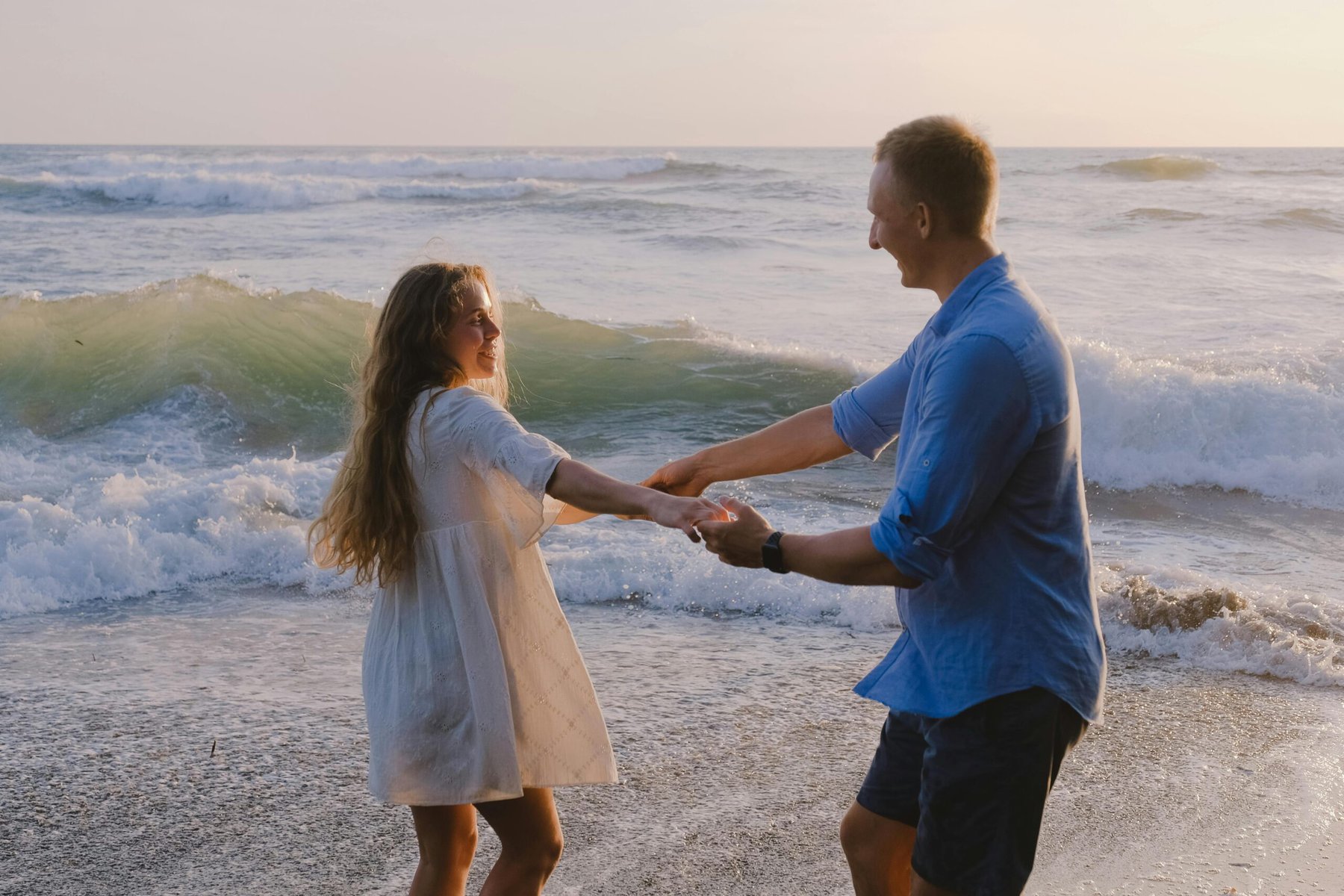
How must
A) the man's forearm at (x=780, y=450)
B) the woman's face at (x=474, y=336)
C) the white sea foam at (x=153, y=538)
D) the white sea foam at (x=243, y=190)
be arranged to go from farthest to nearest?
the white sea foam at (x=243, y=190) < the white sea foam at (x=153, y=538) < the man's forearm at (x=780, y=450) < the woman's face at (x=474, y=336)

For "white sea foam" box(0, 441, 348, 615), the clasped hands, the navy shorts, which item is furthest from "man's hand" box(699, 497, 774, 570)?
"white sea foam" box(0, 441, 348, 615)

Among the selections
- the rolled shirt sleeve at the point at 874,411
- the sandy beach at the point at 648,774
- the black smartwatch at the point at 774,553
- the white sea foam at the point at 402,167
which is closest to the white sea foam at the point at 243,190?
the white sea foam at the point at 402,167

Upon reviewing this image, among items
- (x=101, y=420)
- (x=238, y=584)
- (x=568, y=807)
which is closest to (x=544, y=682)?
(x=568, y=807)

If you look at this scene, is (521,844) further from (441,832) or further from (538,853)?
(441,832)

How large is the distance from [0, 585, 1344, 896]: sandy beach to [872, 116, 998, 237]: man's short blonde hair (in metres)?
2.15

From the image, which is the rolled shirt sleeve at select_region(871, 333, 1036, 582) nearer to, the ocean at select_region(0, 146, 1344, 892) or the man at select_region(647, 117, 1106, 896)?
the man at select_region(647, 117, 1106, 896)

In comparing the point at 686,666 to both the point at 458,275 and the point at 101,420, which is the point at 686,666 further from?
the point at 101,420

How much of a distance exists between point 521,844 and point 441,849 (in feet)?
0.57

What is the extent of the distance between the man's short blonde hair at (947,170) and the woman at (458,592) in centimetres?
75

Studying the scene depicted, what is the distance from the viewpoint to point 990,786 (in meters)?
2.13

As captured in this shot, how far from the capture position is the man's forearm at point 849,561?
6.92ft

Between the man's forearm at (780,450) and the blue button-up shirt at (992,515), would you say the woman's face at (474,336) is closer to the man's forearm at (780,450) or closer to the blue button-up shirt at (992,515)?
the man's forearm at (780,450)

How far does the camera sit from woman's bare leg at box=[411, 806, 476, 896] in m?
2.56

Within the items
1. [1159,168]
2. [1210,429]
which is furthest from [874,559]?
[1159,168]
